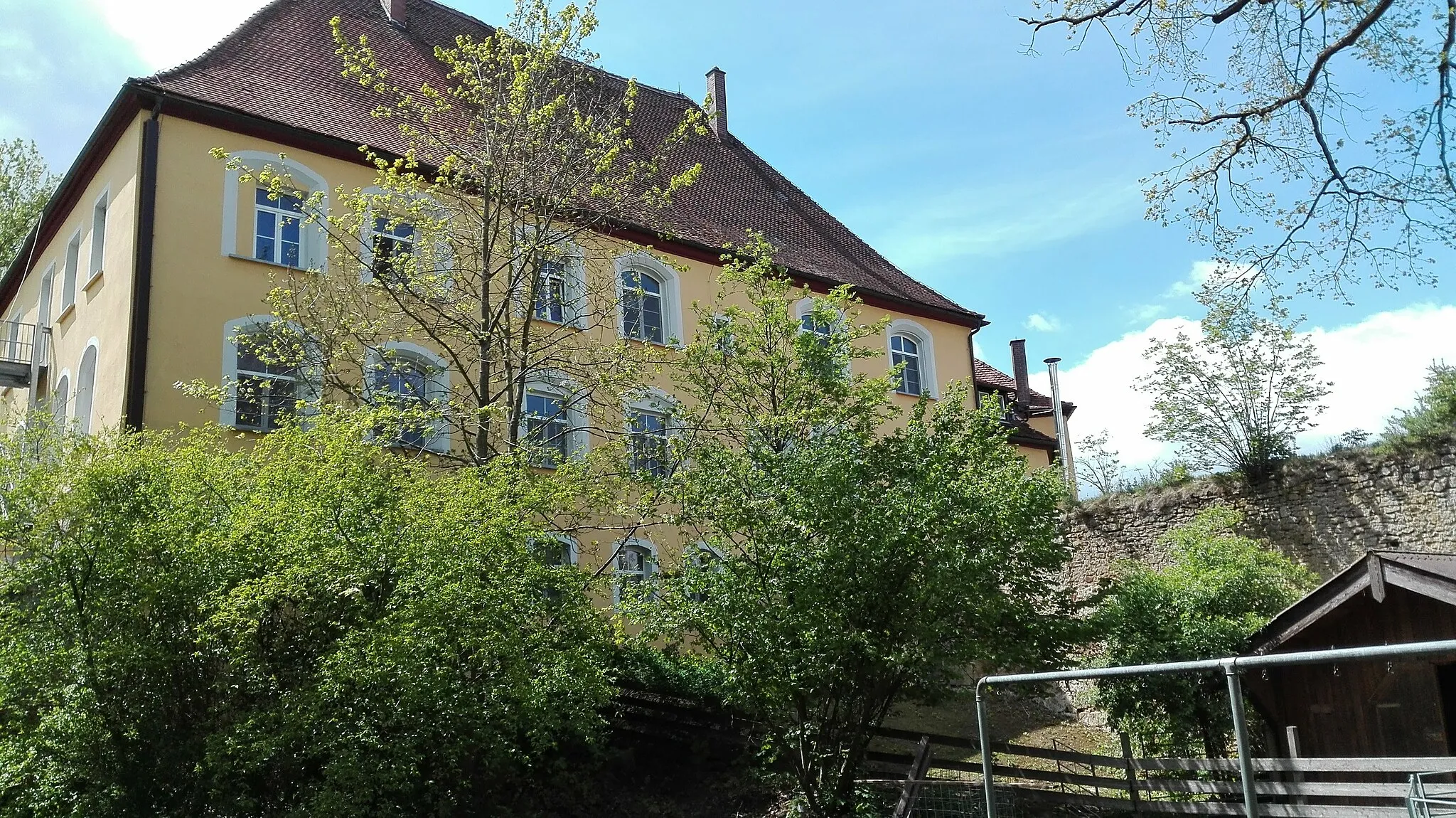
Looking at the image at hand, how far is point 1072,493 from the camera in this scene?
63.8 feet

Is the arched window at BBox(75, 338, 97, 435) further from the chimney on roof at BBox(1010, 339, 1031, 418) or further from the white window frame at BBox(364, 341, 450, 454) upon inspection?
the chimney on roof at BBox(1010, 339, 1031, 418)

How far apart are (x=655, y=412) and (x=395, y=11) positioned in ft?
31.6

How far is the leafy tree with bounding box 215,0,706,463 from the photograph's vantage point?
45.8ft

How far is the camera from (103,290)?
15.6 metres

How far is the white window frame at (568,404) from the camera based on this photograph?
48.5ft

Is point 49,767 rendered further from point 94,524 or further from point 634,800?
point 634,800

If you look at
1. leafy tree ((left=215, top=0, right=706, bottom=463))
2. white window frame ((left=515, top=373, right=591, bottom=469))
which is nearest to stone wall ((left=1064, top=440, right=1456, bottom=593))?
white window frame ((left=515, top=373, right=591, bottom=469))

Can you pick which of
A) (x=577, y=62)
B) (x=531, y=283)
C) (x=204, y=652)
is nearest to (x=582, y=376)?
(x=531, y=283)

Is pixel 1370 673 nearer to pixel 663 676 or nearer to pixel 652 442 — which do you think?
pixel 663 676

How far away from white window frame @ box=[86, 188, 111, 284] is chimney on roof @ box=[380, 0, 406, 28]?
260 inches

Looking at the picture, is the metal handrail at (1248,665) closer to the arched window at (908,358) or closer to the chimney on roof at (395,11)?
the arched window at (908,358)

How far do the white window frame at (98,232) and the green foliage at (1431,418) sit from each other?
59.6 feet

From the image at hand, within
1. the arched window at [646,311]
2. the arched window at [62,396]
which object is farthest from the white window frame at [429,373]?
the arched window at [62,396]

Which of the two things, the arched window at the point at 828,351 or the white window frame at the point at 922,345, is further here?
the white window frame at the point at 922,345
